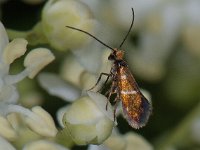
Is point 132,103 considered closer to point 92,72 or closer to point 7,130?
point 92,72

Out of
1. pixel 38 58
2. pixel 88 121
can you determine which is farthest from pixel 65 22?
pixel 88 121

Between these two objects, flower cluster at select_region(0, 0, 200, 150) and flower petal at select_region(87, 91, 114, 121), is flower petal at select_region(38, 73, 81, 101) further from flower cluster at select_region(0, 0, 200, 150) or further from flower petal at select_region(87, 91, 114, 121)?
flower petal at select_region(87, 91, 114, 121)

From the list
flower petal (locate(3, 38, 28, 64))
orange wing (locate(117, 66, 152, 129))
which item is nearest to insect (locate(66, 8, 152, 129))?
orange wing (locate(117, 66, 152, 129))

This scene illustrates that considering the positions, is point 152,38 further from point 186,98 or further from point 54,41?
point 54,41

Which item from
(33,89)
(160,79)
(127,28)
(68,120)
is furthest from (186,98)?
(68,120)

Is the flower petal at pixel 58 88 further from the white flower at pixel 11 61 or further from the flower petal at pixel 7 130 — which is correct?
the flower petal at pixel 7 130

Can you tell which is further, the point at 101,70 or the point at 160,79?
the point at 160,79
